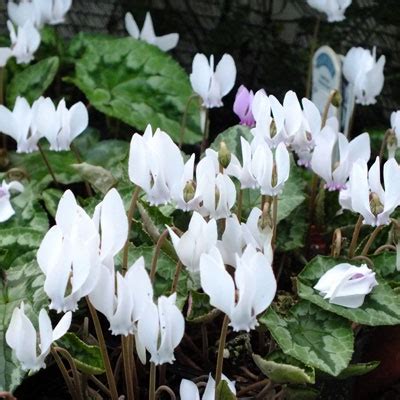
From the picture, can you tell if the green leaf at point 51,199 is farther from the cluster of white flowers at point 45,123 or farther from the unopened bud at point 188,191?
the unopened bud at point 188,191

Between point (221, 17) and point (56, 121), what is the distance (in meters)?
1.07

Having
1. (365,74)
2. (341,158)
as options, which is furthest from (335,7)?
(341,158)

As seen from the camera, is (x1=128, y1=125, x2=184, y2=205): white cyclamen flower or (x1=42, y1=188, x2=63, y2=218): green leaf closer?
(x1=128, y1=125, x2=184, y2=205): white cyclamen flower

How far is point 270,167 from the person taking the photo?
1.15 m

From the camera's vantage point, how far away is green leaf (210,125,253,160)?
1.49 m

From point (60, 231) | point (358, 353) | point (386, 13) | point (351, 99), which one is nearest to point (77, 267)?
point (60, 231)

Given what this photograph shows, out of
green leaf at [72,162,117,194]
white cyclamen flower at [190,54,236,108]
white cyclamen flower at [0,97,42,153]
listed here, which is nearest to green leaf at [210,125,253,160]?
white cyclamen flower at [190,54,236,108]

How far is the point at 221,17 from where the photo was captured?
2.35 m

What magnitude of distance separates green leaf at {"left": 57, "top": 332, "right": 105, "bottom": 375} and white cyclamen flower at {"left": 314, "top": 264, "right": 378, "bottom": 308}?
31 centimetres

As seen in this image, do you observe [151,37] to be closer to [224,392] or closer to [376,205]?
[376,205]

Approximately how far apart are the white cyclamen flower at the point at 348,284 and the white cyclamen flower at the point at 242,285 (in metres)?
0.23

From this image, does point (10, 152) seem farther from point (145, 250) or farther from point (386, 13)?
point (386, 13)

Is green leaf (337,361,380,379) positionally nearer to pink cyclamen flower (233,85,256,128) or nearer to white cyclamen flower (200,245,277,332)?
white cyclamen flower (200,245,277,332)

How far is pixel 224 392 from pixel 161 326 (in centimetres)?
13
